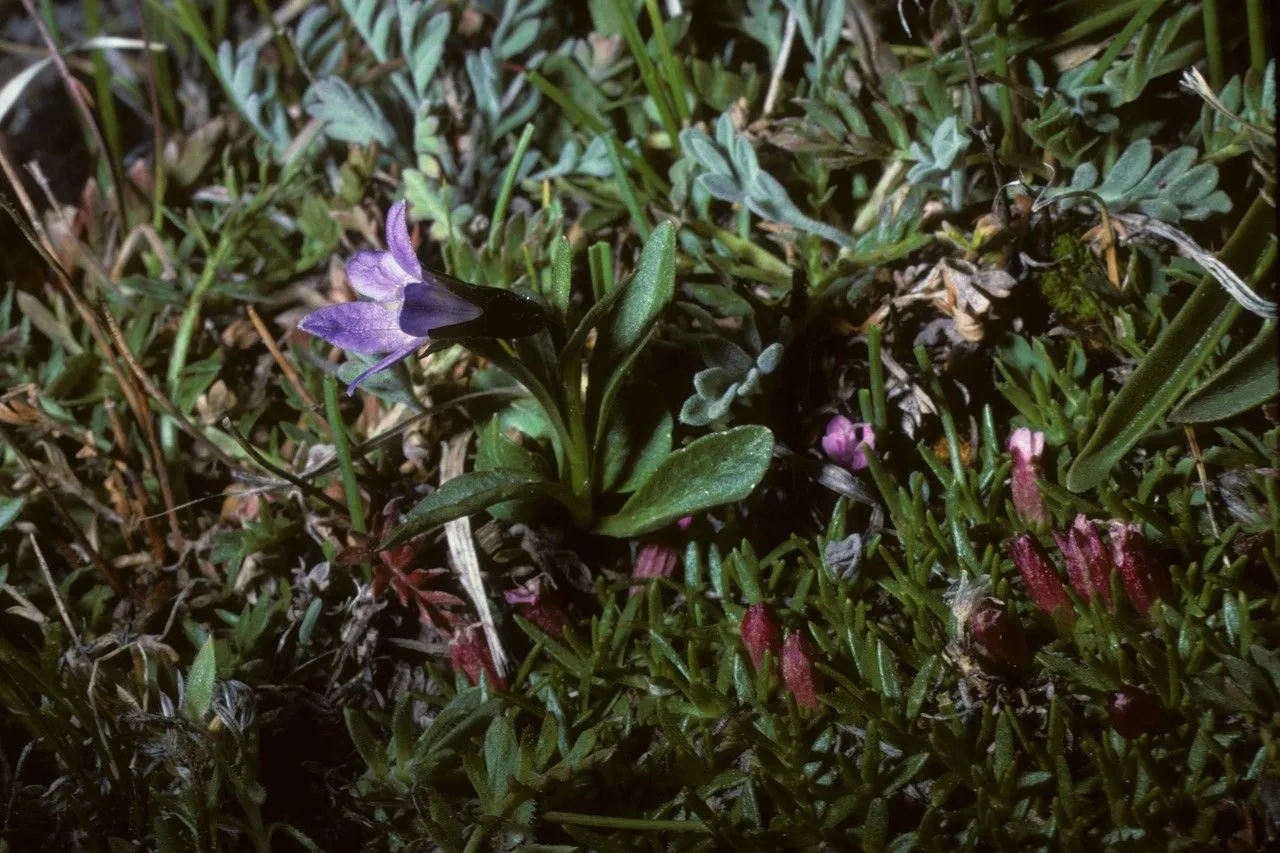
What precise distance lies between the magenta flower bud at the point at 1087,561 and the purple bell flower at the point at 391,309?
3.42ft

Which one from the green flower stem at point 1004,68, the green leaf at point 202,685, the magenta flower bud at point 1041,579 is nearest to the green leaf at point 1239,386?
the magenta flower bud at point 1041,579

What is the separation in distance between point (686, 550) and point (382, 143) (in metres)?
1.31

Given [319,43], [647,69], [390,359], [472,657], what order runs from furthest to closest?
[319,43], [647,69], [472,657], [390,359]

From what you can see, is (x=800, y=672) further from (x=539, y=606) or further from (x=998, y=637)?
(x=539, y=606)

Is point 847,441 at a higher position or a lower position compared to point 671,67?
lower

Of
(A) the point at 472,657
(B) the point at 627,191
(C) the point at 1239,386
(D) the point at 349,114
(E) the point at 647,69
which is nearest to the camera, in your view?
(C) the point at 1239,386

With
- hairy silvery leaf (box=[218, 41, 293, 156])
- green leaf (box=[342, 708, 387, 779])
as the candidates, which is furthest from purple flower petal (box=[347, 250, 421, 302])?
hairy silvery leaf (box=[218, 41, 293, 156])

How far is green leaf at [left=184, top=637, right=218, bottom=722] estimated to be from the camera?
1818mm

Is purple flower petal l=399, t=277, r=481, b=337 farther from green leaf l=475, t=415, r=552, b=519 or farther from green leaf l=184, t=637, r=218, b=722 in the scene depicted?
green leaf l=184, t=637, r=218, b=722

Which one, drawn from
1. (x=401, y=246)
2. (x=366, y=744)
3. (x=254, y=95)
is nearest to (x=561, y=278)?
(x=401, y=246)

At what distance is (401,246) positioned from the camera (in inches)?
64.9

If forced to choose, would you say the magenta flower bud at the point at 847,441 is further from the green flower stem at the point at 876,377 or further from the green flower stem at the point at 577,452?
the green flower stem at the point at 577,452

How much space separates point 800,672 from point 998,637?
0.32m

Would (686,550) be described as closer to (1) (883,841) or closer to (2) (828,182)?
(1) (883,841)
